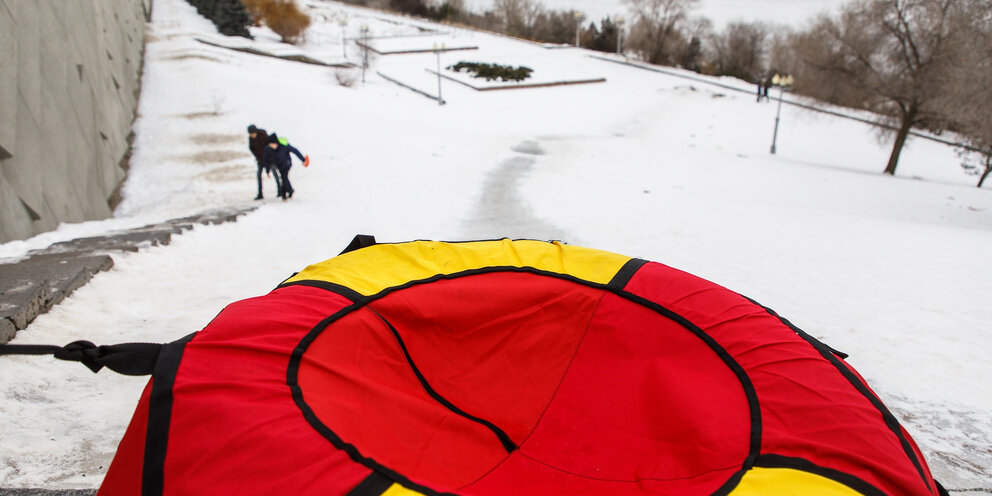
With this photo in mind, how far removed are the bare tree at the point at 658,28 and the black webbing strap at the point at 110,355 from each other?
49.4 meters

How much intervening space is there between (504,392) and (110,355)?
205cm

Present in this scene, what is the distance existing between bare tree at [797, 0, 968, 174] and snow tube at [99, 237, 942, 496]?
1832cm

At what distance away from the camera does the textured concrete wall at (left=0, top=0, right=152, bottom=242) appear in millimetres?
6703

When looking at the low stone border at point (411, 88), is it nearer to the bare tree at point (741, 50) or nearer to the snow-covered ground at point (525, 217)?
the snow-covered ground at point (525, 217)

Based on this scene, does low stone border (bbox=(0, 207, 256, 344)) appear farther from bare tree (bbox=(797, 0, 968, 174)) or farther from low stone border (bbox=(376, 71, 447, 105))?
low stone border (bbox=(376, 71, 447, 105))

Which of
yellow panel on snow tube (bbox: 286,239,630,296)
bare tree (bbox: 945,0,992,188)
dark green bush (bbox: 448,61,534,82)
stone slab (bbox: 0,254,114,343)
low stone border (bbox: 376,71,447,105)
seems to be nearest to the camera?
yellow panel on snow tube (bbox: 286,239,630,296)

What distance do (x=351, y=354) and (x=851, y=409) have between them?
2231mm

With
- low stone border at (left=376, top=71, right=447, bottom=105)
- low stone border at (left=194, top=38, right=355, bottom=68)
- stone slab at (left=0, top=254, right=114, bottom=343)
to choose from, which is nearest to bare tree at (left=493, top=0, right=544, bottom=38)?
low stone border at (left=376, top=71, right=447, bottom=105)

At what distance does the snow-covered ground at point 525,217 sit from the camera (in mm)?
3842

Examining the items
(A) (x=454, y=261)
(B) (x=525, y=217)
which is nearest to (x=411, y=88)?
(B) (x=525, y=217)

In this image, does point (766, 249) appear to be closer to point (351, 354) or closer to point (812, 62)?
point (351, 354)

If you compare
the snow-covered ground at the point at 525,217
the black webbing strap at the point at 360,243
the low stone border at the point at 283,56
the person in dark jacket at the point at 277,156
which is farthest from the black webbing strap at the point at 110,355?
the low stone border at the point at 283,56

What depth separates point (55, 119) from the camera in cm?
833

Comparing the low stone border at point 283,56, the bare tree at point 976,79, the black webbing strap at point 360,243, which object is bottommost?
the black webbing strap at point 360,243
